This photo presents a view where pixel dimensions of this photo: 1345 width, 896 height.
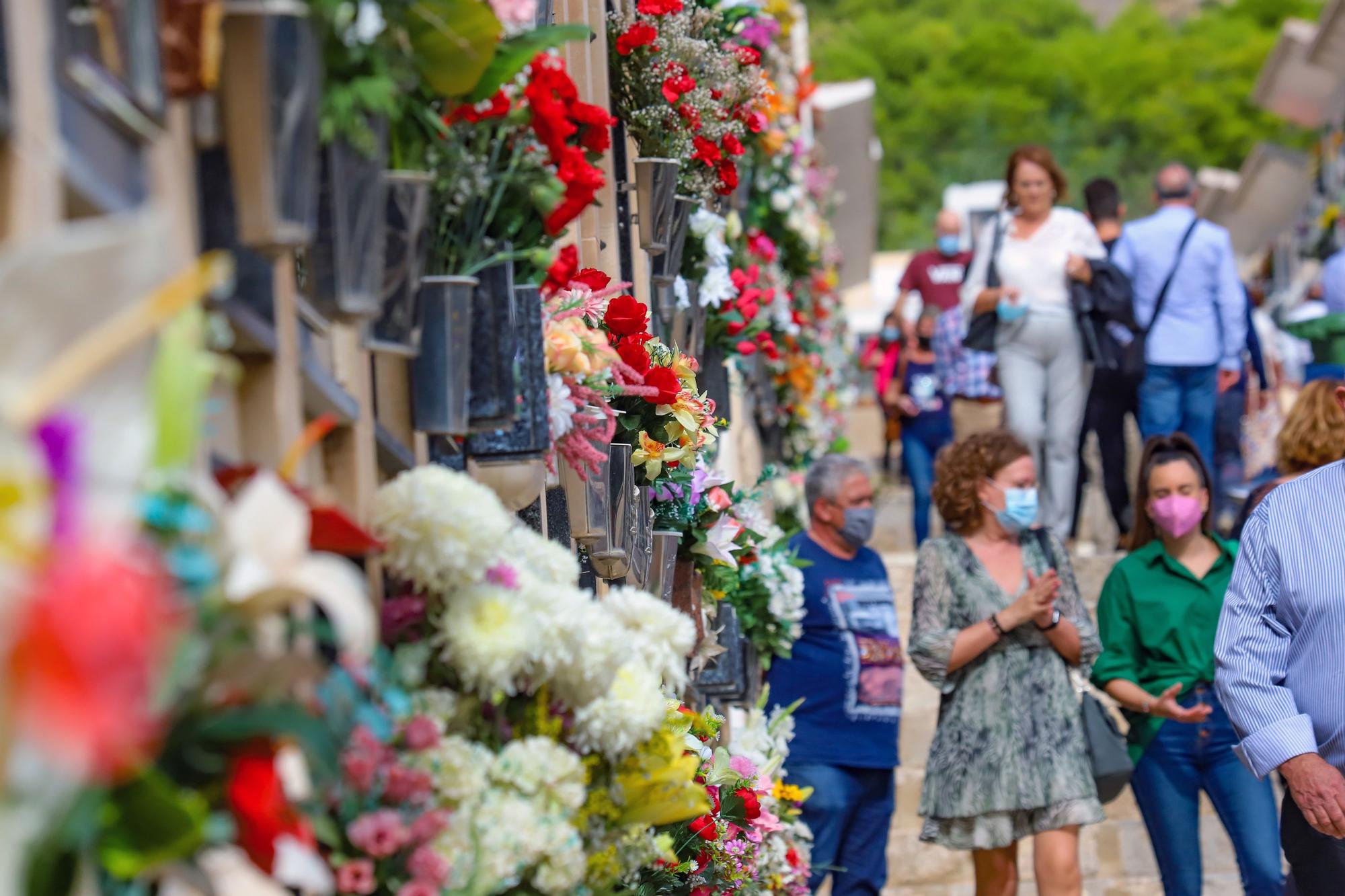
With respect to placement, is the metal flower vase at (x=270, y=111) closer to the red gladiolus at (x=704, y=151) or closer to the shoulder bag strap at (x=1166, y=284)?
the red gladiolus at (x=704, y=151)

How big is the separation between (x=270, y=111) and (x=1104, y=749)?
4.28m

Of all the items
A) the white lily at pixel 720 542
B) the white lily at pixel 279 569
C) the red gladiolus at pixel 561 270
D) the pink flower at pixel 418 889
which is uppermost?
the red gladiolus at pixel 561 270

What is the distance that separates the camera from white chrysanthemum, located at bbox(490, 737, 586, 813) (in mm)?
2379

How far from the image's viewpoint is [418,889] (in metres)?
2.15

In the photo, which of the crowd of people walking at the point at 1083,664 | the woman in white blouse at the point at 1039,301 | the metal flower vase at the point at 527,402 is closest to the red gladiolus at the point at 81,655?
the metal flower vase at the point at 527,402

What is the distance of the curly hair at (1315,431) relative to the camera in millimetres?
6180

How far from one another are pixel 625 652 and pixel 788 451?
8.00 meters

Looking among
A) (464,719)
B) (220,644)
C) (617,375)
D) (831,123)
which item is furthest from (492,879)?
(831,123)

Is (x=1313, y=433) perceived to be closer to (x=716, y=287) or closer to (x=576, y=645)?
(x=716, y=287)

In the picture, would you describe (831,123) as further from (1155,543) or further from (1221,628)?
(1221,628)

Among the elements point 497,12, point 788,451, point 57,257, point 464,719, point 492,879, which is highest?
point 497,12

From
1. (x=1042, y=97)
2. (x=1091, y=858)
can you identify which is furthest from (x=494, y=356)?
(x=1042, y=97)

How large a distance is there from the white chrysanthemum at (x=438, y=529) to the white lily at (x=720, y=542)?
2479mm

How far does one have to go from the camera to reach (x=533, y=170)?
8.89ft
